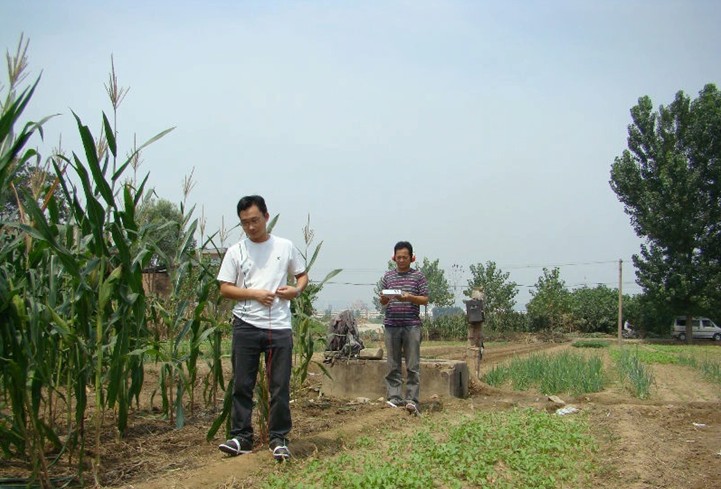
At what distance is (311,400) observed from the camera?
8148 mm

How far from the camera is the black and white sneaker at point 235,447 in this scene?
4.48 meters

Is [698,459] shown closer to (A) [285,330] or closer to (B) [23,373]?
(A) [285,330]

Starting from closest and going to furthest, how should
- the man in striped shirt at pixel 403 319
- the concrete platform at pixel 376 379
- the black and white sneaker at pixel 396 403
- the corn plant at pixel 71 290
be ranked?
the corn plant at pixel 71 290, the man in striped shirt at pixel 403 319, the black and white sneaker at pixel 396 403, the concrete platform at pixel 376 379

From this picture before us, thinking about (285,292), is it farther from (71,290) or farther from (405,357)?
(405,357)

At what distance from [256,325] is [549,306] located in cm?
3535

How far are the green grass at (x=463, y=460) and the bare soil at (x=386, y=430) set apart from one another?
206 millimetres

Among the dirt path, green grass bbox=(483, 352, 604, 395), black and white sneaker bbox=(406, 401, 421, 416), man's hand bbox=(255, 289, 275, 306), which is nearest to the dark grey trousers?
black and white sneaker bbox=(406, 401, 421, 416)

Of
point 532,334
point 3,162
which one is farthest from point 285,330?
point 532,334

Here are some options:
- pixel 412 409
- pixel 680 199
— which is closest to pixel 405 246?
pixel 412 409

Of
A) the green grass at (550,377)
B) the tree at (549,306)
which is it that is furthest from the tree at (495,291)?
the green grass at (550,377)

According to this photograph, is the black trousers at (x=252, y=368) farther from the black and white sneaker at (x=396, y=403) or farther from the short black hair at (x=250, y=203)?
the black and white sneaker at (x=396, y=403)

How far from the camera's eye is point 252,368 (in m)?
4.68

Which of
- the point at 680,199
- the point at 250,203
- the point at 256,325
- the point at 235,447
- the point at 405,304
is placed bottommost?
the point at 235,447

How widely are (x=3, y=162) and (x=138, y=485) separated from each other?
193 cm
